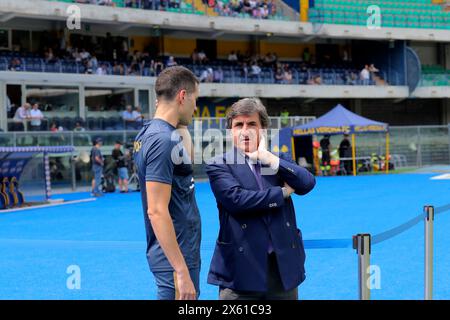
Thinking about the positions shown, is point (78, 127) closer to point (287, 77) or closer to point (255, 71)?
point (255, 71)

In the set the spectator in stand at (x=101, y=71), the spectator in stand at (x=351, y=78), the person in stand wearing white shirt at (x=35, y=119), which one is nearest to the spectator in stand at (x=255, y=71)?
the spectator in stand at (x=351, y=78)

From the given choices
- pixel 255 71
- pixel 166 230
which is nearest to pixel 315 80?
pixel 255 71

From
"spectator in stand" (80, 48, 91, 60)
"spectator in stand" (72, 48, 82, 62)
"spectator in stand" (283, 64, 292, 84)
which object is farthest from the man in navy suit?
"spectator in stand" (283, 64, 292, 84)

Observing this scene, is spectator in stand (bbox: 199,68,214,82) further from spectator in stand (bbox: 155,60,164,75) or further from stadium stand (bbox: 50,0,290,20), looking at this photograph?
stadium stand (bbox: 50,0,290,20)

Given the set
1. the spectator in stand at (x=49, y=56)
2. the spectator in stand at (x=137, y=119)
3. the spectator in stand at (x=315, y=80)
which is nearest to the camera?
the spectator in stand at (x=137, y=119)

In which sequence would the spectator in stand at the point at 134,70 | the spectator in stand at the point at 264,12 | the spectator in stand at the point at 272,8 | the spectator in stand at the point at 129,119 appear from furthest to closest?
the spectator in stand at the point at 272,8 < the spectator in stand at the point at 264,12 < the spectator in stand at the point at 134,70 < the spectator in stand at the point at 129,119

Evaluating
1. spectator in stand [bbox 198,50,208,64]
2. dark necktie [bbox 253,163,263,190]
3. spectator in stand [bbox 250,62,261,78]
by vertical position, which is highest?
spectator in stand [bbox 198,50,208,64]

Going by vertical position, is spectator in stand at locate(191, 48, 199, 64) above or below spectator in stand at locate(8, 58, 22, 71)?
above

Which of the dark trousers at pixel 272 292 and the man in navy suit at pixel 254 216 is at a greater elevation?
the man in navy suit at pixel 254 216

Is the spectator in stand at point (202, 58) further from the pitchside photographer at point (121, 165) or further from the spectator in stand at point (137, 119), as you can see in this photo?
the pitchside photographer at point (121, 165)

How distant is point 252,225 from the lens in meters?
3.80

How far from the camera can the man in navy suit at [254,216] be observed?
3.74m

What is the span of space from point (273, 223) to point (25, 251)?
25.7ft

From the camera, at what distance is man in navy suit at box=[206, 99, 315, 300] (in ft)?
12.3
